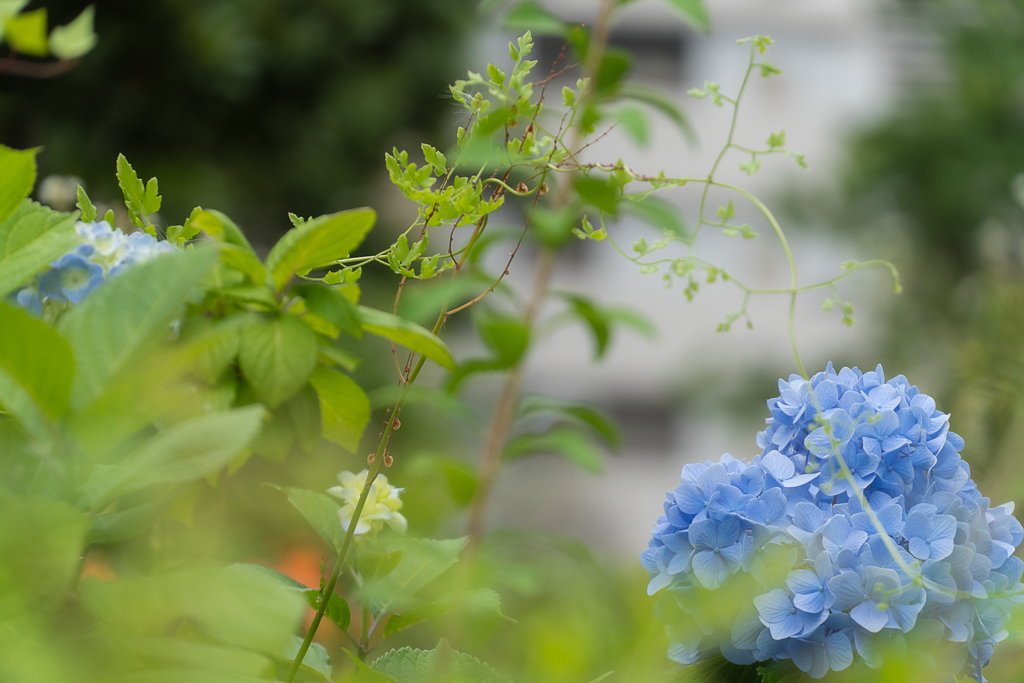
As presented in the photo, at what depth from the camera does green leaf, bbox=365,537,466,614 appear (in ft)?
1.17

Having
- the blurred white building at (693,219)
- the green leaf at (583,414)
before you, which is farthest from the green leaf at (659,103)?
the blurred white building at (693,219)

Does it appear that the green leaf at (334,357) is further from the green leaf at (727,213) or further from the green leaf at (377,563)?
the green leaf at (727,213)

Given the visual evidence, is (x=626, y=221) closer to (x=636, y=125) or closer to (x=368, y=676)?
(x=636, y=125)

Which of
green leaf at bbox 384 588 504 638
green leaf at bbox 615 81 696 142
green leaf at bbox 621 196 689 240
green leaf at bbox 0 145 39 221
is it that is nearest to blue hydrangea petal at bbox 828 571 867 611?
green leaf at bbox 384 588 504 638

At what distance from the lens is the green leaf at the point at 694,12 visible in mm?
859

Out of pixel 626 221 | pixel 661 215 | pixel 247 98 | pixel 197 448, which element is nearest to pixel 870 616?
pixel 197 448

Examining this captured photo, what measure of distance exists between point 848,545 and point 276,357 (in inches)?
10.9

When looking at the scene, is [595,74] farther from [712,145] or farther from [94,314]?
[712,145]

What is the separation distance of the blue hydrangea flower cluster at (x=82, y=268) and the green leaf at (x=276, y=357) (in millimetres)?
60

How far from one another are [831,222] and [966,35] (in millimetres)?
1309

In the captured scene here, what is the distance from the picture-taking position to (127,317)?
21 centimetres

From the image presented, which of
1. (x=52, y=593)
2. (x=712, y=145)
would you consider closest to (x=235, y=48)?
(x=52, y=593)

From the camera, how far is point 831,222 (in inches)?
205

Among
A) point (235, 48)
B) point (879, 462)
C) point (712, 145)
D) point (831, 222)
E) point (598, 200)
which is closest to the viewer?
point (879, 462)
